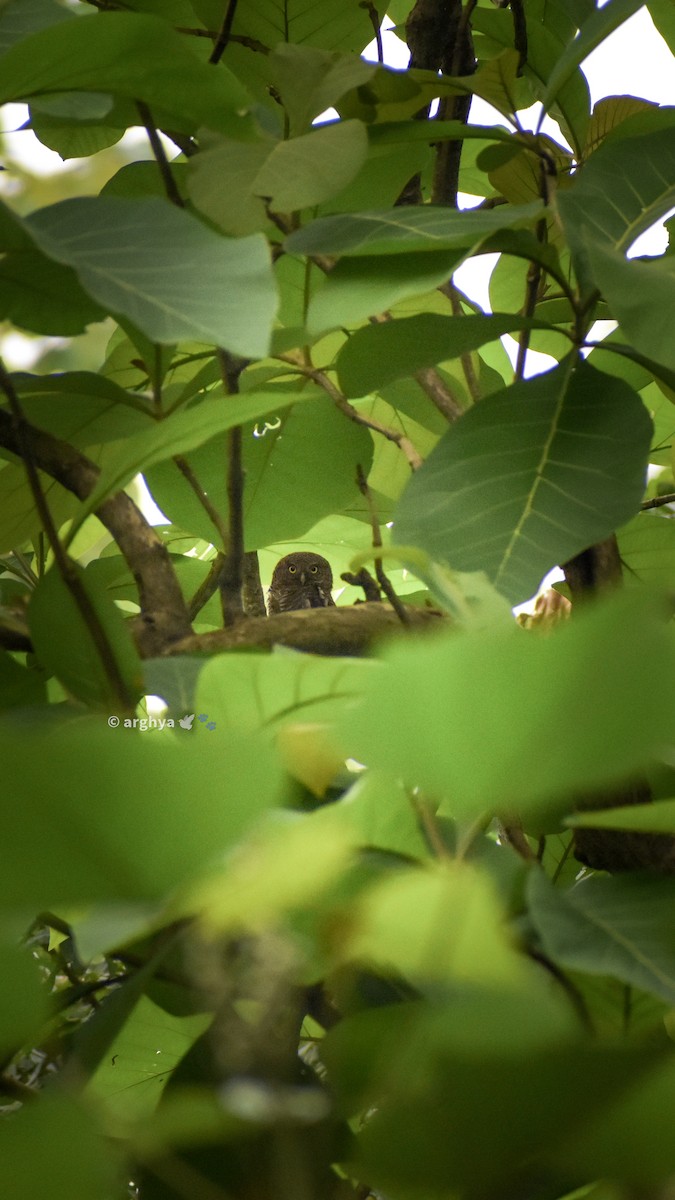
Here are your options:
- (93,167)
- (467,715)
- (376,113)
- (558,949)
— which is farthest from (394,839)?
(93,167)

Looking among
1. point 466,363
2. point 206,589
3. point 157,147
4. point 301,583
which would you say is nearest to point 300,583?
point 301,583

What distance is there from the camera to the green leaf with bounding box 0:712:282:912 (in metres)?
0.15

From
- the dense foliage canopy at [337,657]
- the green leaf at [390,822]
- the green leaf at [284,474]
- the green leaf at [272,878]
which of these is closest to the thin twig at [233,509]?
the dense foliage canopy at [337,657]

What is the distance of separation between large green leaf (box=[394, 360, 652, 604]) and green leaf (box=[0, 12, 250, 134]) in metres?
0.17

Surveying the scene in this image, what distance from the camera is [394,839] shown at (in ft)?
1.00

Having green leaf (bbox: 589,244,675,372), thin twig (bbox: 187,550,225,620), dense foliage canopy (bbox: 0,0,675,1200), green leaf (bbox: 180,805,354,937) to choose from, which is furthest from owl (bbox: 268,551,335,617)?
green leaf (bbox: 180,805,354,937)

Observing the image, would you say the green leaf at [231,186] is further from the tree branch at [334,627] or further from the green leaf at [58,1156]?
the green leaf at [58,1156]

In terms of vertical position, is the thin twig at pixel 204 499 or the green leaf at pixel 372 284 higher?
the green leaf at pixel 372 284

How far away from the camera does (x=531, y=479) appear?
457 mm

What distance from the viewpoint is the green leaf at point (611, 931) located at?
0.85 feet

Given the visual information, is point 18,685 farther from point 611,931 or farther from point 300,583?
point 300,583

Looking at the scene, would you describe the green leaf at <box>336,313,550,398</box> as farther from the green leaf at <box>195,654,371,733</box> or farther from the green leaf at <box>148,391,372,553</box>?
the green leaf at <box>195,654,371,733</box>

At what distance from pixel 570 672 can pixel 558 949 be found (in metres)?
0.14

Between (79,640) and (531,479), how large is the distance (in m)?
0.20
